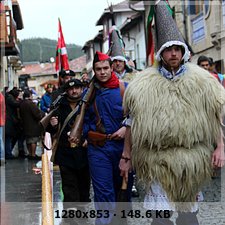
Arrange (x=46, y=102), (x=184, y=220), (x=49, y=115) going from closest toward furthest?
(x=184, y=220), (x=49, y=115), (x=46, y=102)

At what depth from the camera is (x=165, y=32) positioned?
4887 millimetres

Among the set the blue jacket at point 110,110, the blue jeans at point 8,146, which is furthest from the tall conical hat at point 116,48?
the blue jeans at point 8,146

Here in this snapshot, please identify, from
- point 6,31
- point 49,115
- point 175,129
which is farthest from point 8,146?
point 175,129

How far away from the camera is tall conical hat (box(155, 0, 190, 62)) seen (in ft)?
15.8

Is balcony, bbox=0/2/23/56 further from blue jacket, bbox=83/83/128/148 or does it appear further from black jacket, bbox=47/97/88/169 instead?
blue jacket, bbox=83/83/128/148

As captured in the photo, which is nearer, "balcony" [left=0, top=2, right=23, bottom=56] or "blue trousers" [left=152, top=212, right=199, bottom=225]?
"blue trousers" [left=152, top=212, right=199, bottom=225]

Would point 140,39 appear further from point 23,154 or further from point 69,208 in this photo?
point 69,208

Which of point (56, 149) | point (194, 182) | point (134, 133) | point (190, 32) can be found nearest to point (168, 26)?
point (134, 133)

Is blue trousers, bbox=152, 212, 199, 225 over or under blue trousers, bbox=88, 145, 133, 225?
under

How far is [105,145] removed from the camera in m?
5.61

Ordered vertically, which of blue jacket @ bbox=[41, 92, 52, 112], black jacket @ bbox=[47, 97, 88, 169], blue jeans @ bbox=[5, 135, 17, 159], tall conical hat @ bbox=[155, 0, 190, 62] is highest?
tall conical hat @ bbox=[155, 0, 190, 62]

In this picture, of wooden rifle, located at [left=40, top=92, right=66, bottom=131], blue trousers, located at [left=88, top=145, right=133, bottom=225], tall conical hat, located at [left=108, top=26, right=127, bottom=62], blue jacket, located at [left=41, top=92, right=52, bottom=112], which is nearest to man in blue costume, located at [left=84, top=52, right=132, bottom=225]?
blue trousers, located at [left=88, top=145, right=133, bottom=225]

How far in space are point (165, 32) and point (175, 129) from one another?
2.81ft

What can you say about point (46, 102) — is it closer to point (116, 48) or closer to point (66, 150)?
point (116, 48)
